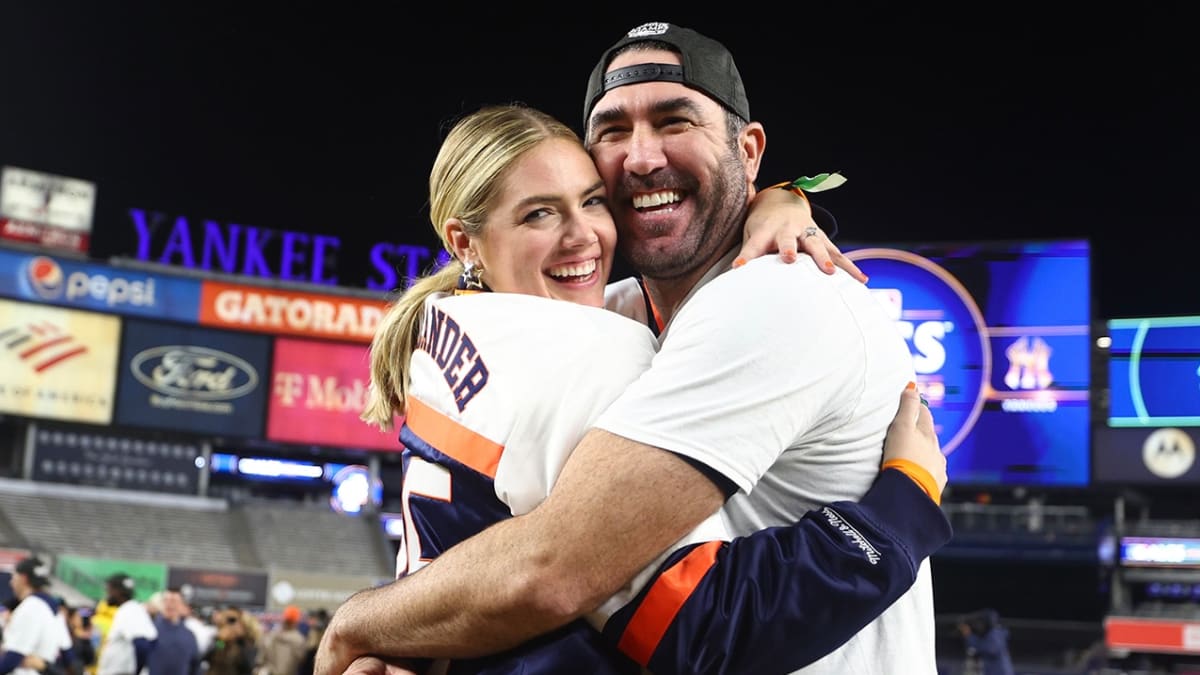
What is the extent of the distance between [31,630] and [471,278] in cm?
785

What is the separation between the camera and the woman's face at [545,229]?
2586mm

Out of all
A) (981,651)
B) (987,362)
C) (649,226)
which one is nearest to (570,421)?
(649,226)

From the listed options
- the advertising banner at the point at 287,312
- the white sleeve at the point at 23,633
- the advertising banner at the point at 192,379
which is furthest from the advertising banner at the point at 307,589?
the white sleeve at the point at 23,633

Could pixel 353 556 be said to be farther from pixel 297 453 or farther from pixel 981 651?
pixel 981 651

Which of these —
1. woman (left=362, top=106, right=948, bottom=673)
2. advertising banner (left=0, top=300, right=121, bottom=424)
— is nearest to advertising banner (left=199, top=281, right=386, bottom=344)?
advertising banner (left=0, top=300, right=121, bottom=424)

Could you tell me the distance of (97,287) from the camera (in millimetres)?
37312

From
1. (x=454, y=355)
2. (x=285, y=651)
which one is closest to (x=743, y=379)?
(x=454, y=355)

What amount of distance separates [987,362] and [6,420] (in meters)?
26.8

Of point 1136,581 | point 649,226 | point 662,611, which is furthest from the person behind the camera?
point 1136,581

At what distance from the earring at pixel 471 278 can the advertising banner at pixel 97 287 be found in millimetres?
36642

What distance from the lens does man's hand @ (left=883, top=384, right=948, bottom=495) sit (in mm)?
2246

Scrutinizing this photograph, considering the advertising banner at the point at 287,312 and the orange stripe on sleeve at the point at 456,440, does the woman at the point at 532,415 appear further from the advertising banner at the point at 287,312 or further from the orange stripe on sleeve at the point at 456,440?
the advertising banner at the point at 287,312

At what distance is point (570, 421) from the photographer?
2.06 m

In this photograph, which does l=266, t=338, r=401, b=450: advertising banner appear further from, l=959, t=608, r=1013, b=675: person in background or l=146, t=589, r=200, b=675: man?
l=959, t=608, r=1013, b=675: person in background
